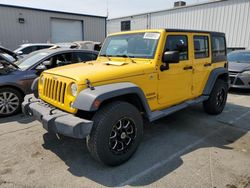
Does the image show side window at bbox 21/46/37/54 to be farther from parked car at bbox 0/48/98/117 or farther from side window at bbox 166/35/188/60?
side window at bbox 166/35/188/60

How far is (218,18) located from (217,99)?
40.9ft

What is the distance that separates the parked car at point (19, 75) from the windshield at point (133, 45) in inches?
71.9

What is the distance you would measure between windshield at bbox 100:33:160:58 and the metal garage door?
15863mm

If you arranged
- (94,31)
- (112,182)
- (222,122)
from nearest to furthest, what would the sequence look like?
(112,182) < (222,122) < (94,31)

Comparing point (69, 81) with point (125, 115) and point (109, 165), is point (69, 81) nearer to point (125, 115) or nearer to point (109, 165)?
point (125, 115)

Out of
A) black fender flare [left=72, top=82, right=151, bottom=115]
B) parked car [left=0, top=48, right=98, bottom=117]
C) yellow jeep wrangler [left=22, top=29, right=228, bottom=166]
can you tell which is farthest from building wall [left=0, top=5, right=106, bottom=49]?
black fender flare [left=72, top=82, right=151, bottom=115]

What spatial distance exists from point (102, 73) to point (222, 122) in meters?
3.25

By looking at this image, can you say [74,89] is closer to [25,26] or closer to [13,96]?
[13,96]

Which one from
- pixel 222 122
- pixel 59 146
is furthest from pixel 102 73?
pixel 222 122

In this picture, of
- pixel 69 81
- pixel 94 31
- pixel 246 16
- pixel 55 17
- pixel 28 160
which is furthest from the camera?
pixel 94 31

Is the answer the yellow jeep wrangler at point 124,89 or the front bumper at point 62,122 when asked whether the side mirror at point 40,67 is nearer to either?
the yellow jeep wrangler at point 124,89

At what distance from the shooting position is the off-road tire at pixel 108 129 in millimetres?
2932

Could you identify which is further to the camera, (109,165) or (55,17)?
(55,17)

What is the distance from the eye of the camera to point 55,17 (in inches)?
731
